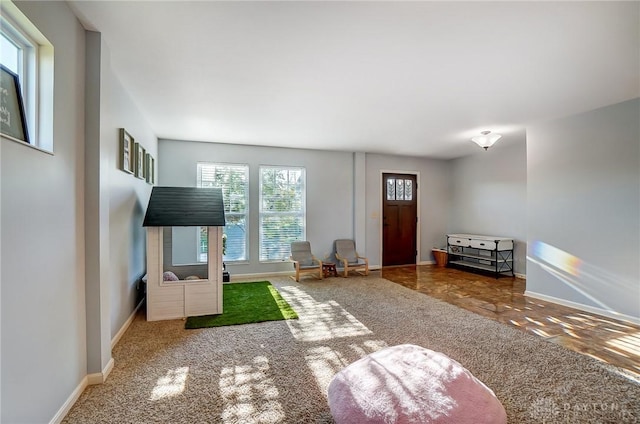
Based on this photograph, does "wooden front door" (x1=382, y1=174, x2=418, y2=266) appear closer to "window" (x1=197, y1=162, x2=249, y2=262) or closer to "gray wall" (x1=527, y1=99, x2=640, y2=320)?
"gray wall" (x1=527, y1=99, x2=640, y2=320)

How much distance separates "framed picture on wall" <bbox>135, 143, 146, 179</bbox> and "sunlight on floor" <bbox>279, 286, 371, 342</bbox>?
8.52 feet

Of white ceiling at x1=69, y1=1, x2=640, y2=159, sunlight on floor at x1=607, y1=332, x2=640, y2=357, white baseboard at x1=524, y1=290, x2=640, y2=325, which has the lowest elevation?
sunlight on floor at x1=607, y1=332, x2=640, y2=357

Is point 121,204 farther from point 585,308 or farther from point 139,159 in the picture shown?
point 585,308

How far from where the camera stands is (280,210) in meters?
5.95

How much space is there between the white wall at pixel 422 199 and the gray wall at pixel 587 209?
279cm

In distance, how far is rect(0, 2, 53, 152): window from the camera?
147 centimetres

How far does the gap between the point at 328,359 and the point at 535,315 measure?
280 centimetres

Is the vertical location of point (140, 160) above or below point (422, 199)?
above

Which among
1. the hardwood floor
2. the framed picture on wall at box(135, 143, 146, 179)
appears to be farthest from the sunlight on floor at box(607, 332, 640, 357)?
the framed picture on wall at box(135, 143, 146, 179)

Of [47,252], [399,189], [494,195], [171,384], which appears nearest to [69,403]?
[171,384]

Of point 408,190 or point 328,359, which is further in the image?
point 408,190

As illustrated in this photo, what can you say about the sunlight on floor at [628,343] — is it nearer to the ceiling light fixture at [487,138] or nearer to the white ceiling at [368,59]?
the white ceiling at [368,59]

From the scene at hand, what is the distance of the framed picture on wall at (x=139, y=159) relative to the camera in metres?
3.54

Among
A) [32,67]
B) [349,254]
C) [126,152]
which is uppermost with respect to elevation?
[32,67]
